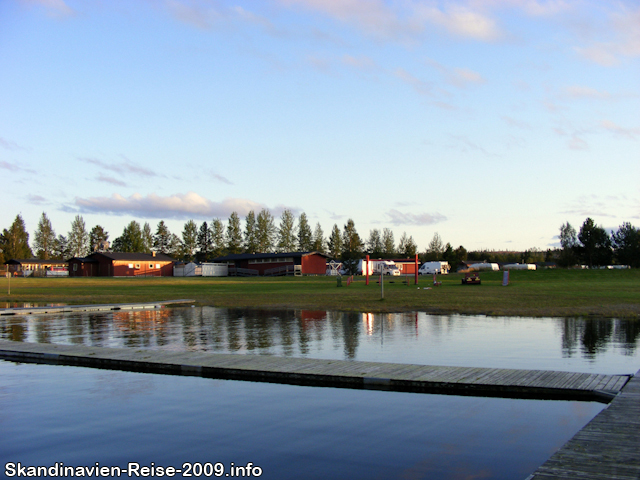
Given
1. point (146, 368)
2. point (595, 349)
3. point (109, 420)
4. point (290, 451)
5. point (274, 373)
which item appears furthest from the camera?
point (595, 349)

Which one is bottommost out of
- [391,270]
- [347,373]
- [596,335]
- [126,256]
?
[596,335]

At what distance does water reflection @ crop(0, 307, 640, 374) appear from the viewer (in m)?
16.7

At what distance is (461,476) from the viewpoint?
7.81m

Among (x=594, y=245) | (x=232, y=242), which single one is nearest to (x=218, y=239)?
Result: (x=232, y=242)

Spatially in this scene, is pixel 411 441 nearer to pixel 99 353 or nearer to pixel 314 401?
pixel 314 401

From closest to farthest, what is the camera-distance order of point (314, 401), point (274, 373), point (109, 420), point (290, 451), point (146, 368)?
point (290, 451)
point (109, 420)
point (314, 401)
point (274, 373)
point (146, 368)

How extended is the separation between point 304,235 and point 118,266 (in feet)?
201

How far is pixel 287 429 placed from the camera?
999cm

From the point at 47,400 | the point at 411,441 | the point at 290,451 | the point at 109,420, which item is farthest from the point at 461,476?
the point at 47,400

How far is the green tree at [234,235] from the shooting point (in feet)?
497

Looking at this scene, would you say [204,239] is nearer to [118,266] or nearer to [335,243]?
[335,243]

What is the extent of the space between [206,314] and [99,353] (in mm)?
14116

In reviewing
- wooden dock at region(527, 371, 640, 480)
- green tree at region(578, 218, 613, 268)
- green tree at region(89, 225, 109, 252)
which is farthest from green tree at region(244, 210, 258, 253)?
wooden dock at region(527, 371, 640, 480)

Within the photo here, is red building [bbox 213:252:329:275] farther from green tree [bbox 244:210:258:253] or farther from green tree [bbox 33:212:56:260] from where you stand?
green tree [bbox 33:212:56:260]
